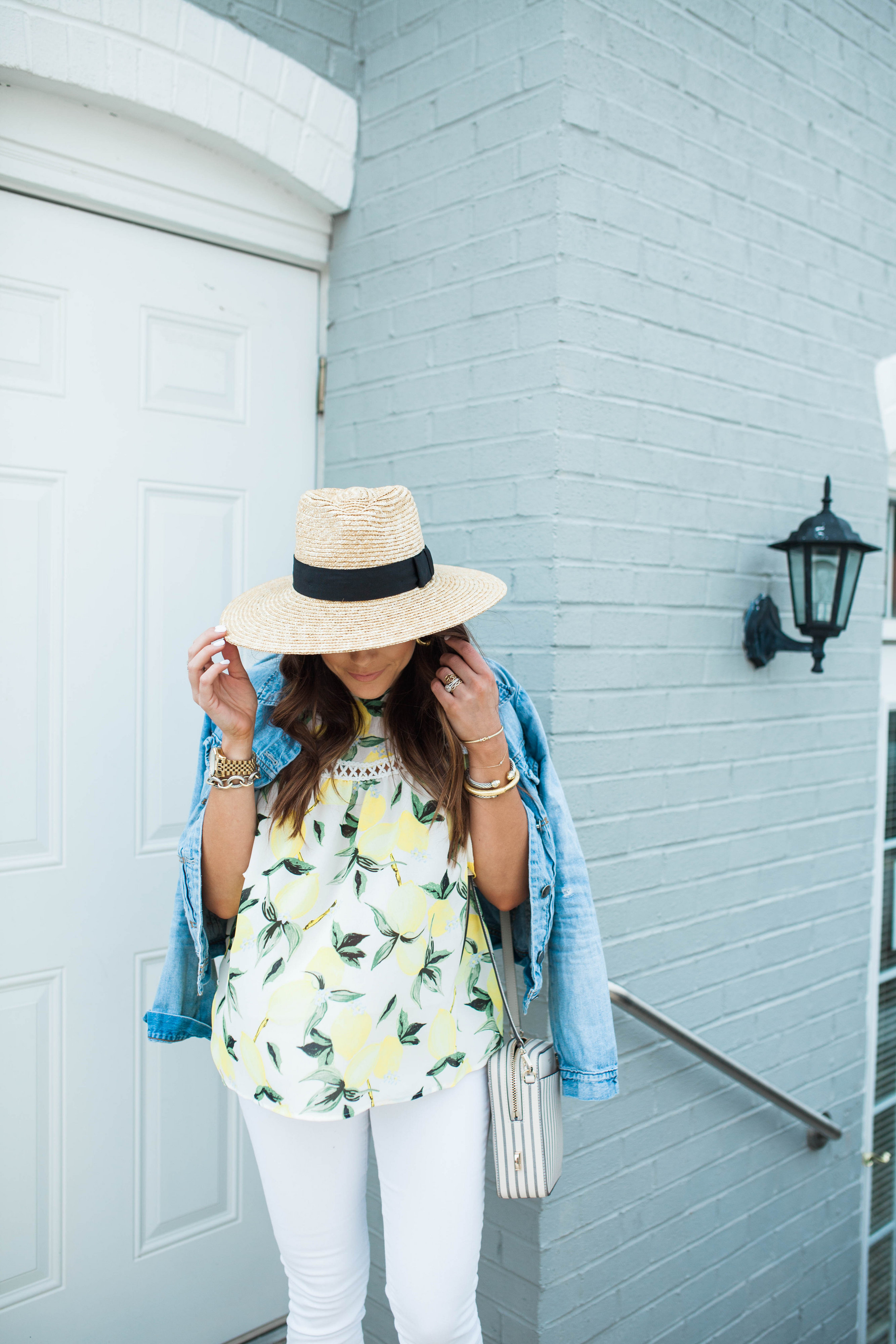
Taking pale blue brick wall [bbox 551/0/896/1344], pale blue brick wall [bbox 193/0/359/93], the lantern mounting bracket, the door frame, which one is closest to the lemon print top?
pale blue brick wall [bbox 551/0/896/1344]

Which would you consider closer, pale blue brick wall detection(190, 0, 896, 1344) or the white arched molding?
the white arched molding

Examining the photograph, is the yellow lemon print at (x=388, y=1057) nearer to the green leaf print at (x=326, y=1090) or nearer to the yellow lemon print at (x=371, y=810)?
the green leaf print at (x=326, y=1090)

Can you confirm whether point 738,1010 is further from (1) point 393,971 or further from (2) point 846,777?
(1) point 393,971

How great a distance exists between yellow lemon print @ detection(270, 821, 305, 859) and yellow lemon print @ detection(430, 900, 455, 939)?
0.68 feet

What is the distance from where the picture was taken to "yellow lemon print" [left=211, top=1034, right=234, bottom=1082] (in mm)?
1449

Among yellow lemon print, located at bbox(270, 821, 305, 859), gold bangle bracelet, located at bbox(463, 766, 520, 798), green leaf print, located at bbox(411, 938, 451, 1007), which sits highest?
gold bangle bracelet, located at bbox(463, 766, 520, 798)

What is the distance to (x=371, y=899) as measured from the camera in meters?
1.39

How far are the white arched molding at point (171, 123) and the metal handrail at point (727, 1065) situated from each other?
174 centimetres

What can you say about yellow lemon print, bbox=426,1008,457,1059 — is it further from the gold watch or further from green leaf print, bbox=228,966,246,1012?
the gold watch

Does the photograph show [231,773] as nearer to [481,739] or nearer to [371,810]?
[371,810]

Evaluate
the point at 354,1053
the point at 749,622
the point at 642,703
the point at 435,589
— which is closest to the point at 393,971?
the point at 354,1053

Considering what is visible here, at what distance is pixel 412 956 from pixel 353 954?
0.27 feet

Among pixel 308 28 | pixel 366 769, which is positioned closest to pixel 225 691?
pixel 366 769

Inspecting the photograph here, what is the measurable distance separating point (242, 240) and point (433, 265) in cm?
40
